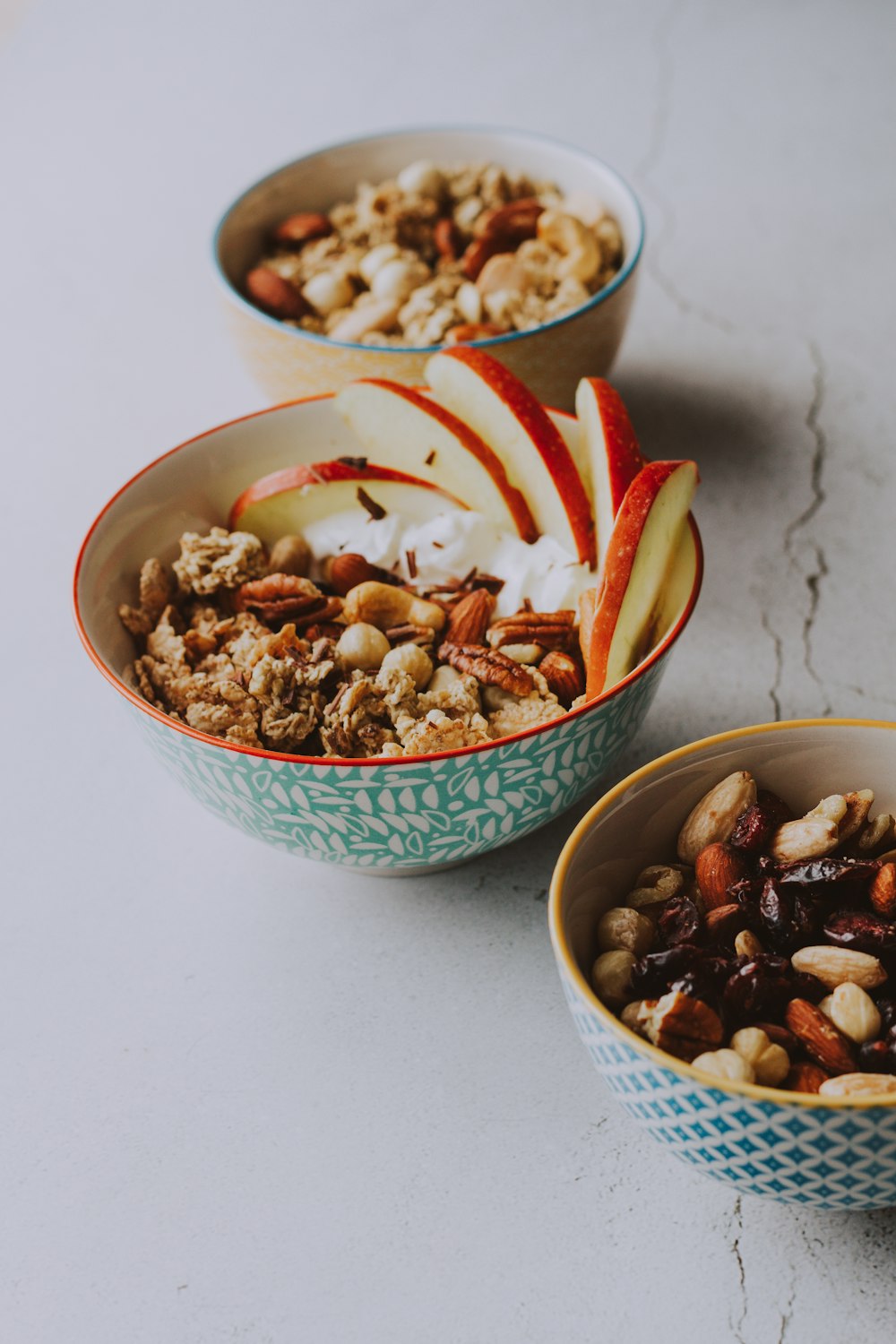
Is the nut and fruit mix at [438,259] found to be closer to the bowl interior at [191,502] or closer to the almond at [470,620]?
the bowl interior at [191,502]

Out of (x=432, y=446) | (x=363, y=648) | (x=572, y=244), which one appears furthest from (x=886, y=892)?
(x=572, y=244)

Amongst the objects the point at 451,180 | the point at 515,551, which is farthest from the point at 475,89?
the point at 515,551

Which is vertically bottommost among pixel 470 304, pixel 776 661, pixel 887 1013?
pixel 776 661

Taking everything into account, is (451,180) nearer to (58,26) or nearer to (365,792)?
(365,792)

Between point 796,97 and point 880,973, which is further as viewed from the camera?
point 796,97

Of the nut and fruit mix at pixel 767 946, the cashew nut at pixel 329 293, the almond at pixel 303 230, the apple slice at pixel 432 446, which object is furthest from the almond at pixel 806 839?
the almond at pixel 303 230

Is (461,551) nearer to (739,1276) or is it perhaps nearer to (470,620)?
(470,620)

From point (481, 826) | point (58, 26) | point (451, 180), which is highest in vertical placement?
point (58, 26)
